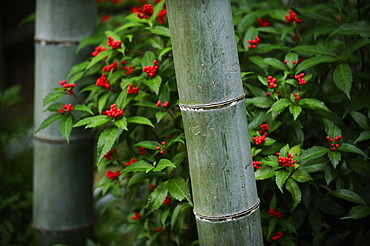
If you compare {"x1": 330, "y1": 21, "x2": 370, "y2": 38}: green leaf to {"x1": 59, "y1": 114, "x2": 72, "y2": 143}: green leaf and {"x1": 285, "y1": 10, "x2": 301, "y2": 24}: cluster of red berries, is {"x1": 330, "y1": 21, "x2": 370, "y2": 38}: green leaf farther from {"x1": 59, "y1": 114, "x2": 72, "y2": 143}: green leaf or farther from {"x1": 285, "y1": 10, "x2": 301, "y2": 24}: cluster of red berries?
{"x1": 59, "y1": 114, "x2": 72, "y2": 143}: green leaf

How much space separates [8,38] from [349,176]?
16.5 feet

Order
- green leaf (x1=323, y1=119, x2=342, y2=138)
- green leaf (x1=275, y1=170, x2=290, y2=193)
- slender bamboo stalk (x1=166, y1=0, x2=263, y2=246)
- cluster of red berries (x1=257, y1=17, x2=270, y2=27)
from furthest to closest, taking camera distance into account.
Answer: cluster of red berries (x1=257, y1=17, x2=270, y2=27)
green leaf (x1=323, y1=119, x2=342, y2=138)
green leaf (x1=275, y1=170, x2=290, y2=193)
slender bamboo stalk (x1=166, y1=0, x2=263, y2=246)

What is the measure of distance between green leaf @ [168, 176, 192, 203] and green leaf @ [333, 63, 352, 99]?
552mm

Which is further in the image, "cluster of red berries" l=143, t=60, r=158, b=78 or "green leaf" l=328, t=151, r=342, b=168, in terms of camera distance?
"cluster of red berries" l=143, t=60, r=158, b=78

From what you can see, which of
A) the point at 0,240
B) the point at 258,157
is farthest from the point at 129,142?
the point at 0,240

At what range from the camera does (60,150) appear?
1862 mm

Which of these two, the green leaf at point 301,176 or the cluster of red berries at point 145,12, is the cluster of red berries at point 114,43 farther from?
the green leaf at point 301,176

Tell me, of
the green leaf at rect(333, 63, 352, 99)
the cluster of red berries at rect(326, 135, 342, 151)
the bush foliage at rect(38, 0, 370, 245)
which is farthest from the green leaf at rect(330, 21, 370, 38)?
the cluster of red berries at rect(326, 135, 342, 151)

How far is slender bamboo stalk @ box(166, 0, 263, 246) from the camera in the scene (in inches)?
43.2

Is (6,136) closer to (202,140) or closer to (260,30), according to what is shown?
(260,30)

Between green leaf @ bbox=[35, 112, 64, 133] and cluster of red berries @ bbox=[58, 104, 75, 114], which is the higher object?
cluster of red berries @ bbox=[58, 104, 75, 114]

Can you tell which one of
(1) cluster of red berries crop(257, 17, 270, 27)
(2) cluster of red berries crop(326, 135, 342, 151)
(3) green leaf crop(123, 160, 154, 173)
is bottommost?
(3) green leaf crop(123, 160, 154, 173)

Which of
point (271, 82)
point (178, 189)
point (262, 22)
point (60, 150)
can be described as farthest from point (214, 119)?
point (60, 150)

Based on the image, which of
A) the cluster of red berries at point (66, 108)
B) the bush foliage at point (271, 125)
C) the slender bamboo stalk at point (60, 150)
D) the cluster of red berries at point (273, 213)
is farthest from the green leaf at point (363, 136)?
the slender bamboo stalk at point (60, 150)
